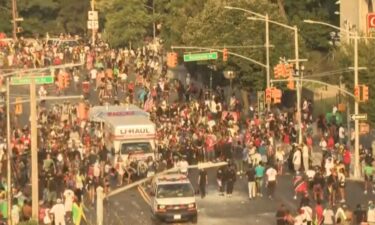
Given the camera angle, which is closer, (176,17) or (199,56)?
(199,56)

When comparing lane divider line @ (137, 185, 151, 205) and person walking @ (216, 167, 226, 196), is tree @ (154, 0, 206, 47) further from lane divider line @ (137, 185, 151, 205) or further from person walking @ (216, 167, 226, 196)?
person walking @ (216, 167, 226, 196)

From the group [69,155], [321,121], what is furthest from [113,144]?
[321,121]

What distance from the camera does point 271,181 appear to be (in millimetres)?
49844

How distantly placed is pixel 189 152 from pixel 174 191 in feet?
32.8

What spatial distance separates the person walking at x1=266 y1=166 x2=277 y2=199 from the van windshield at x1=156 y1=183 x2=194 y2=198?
188 inches

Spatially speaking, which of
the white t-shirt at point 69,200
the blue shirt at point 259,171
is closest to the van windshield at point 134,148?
the blue shirt at point 259,171

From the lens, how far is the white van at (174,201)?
45375 mm

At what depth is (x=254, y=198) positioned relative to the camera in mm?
50438

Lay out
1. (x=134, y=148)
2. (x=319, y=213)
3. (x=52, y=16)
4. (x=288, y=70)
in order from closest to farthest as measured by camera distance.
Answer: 1. (x=319, y=213)
2. (x=134, y=148)
3. (x=288, y=70)
4. (x=52, y=16)

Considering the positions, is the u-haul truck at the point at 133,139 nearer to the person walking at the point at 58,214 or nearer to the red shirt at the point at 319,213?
the person walking at the point at 58,214

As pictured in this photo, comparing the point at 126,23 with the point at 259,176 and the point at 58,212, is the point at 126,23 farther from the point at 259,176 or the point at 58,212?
the point at 58,212

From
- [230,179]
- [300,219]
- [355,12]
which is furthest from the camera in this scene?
[355,12]

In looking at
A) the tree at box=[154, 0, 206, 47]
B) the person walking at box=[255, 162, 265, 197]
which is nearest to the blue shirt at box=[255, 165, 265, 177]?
the person walking at box=[255, 162, 265, 197]

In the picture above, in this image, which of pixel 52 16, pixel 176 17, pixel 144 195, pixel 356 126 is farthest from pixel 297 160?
pixel 52 16
